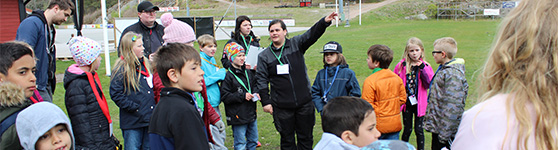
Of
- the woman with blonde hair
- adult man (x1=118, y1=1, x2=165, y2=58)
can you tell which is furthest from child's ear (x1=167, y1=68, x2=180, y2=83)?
adult man (x1=118, y1=1, x2=165, y2=58)

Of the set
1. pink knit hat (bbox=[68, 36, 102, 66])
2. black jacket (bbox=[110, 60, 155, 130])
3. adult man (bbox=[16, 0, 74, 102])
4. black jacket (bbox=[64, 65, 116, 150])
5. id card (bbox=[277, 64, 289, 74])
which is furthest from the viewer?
id card (bbox=[277, 64, 289, 74])

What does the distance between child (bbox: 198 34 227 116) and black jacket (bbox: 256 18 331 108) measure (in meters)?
0.58

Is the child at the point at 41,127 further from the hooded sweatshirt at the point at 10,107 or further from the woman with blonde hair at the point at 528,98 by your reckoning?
the woman with blonde hair at the point at 528,98

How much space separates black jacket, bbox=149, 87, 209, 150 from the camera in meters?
2.48

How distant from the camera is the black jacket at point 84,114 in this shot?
3.65 m

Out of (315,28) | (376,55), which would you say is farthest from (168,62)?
(376,55)

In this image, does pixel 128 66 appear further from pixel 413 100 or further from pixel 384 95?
pixel 413 100

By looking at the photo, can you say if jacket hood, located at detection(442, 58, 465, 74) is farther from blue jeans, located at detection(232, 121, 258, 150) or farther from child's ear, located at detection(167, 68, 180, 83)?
child's ear, located at detection(167, 68, 180, 83)

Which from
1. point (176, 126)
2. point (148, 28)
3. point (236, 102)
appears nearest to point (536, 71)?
point (176, 126)

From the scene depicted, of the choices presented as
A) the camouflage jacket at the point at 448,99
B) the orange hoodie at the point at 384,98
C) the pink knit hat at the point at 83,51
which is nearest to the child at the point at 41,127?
the pink knit hat at the point at 83,51

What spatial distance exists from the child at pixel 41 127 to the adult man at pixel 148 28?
10.1 ft

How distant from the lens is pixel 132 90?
4.34 meters

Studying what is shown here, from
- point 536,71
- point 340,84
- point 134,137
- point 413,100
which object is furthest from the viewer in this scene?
point 413,100

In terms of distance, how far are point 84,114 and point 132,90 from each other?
0.71 metres
